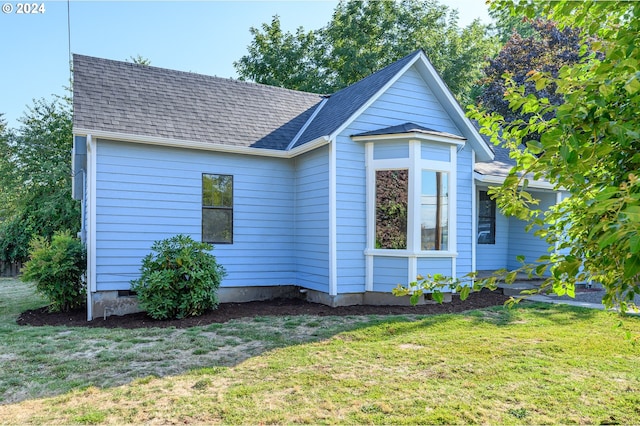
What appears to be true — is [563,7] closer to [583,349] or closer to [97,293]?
[583,349]

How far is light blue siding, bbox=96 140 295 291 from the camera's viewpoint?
8.19 metres

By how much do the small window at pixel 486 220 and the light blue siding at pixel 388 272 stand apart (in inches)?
178

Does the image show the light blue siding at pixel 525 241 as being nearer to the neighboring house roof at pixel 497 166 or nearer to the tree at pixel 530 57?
the neighboring house roof at pixel 497 166

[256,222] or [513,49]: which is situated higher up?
[513,49]

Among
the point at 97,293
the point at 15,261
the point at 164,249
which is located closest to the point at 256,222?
the point at 164,249

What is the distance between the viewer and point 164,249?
25.2 feet

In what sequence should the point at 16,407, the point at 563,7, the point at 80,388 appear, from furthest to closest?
the point at 80,388, the point at 16,407, the point at 563,7

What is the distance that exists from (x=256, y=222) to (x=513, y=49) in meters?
16.9

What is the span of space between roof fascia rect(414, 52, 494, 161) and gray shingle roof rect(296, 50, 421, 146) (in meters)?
0.39

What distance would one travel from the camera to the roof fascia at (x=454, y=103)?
934 cm

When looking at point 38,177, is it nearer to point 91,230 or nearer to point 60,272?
point 60,272

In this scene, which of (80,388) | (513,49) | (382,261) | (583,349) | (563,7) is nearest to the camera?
(563,7)

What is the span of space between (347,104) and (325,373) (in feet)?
21.6

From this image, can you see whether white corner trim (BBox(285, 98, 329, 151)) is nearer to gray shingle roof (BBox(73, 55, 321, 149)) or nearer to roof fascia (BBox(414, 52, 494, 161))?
gray shingle roof (BBox(73, 55, 321, 149))
